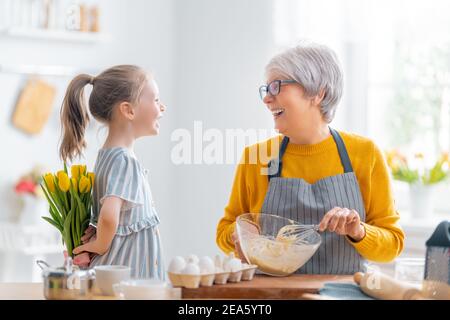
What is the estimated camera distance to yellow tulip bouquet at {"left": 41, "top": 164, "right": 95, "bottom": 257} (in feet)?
5.39

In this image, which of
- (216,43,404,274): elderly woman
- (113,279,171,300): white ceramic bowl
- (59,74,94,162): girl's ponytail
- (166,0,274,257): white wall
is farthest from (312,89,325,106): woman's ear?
(166,0,274,257): white wall

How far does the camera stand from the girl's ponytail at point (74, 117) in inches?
70.1

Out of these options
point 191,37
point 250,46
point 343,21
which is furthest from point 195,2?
point 343,21

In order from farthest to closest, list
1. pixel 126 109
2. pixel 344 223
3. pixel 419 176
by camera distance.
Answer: pixel 419 176 → pixel 126 109 → pixel 344 223

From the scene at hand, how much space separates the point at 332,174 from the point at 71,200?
2.09ft

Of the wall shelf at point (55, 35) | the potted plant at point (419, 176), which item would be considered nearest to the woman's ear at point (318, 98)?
the potted plant at point (419, 176)

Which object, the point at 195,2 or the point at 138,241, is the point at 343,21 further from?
the point at 138,241

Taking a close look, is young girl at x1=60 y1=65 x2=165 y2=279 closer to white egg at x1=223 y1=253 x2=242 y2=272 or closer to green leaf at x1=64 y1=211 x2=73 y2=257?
green leaf at x1=64 y1=211 x2=73 y2=257

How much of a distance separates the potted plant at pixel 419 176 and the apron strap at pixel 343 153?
114cm

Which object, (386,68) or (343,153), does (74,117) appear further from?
(386,68)

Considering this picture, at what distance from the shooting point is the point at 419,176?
2916 millimetres

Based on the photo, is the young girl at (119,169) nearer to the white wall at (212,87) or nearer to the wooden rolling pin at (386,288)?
the wooden rolling pin at (386,288)

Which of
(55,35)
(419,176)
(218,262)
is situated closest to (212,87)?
(55,35)

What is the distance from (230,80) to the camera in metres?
3.26
